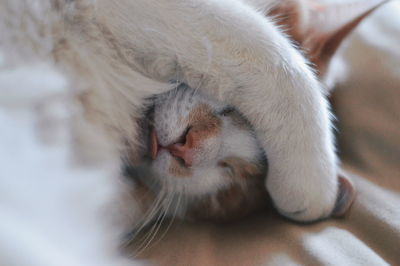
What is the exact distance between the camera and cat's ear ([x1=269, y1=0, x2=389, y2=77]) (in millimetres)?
994

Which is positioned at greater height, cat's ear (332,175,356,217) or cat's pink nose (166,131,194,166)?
cat's pink nose (166,131,194,166)

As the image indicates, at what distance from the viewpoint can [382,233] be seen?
88cm

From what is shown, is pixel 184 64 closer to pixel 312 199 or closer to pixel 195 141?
pixel 195 141

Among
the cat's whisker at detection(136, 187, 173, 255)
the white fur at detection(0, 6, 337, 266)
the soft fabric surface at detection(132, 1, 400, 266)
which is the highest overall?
the white fur at detection(0, 6, 337, 266)

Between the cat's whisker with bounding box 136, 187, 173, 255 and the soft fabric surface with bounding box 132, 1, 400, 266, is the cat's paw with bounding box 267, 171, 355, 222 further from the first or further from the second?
the cat's whisker with bounding box 136, 187, 173, 255

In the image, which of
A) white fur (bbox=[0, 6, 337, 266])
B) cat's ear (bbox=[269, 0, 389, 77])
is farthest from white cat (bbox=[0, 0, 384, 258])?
cat's ear (bbox=[269, 0, 389, 77])

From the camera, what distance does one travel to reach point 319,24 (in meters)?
1.04

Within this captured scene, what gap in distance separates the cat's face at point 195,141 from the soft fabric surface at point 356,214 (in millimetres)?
119

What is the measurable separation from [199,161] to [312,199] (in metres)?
0.22

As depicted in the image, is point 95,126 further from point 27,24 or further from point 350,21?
point 350,21

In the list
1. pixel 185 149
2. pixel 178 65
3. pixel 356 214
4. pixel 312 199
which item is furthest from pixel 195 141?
pixel 356 214

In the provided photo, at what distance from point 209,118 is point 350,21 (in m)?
0.39

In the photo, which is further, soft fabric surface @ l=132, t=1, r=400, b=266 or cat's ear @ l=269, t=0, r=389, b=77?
cat's ear @ l=269, t=0, r=389, b=77

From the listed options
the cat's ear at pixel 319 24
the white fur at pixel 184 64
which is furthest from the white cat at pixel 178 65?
the cat's ear at pixel 319 24
